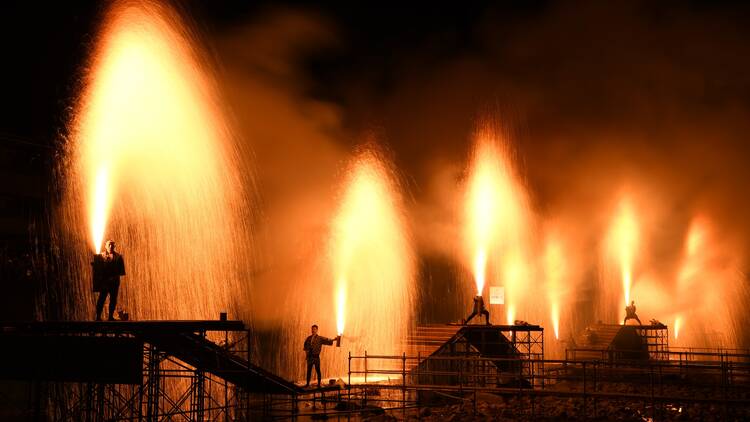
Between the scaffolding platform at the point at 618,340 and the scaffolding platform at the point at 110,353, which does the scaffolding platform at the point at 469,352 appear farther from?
the scaffolding platform at the point at 618,340

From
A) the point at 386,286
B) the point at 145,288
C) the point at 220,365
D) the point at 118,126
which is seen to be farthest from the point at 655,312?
the point at 220,365

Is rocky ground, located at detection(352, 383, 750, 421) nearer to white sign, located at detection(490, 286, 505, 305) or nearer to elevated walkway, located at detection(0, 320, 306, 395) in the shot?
elevated walkway, located at detection(0, 320, 306, 395)

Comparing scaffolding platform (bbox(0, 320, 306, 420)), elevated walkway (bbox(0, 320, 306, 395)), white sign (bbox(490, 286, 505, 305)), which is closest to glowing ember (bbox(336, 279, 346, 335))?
white sign (bbox(490, 286, 505, 305))

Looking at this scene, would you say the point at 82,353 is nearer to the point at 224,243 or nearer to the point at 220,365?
the point at 220,365

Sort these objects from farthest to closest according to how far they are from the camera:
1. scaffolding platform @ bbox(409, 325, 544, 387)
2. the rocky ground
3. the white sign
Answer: the white sign, scaffolding platform @ bbox(409, 325, 544, 387), the rocky ground

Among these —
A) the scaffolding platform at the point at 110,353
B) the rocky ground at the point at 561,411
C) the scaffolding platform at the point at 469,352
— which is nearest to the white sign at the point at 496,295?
the scaffolding platform at the point at 469,352

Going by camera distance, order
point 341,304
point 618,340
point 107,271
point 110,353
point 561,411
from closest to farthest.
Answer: point 110,353 < point 107,271 < point 561,411 < point 618,340 < point 341,304

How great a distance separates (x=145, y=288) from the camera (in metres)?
40.1

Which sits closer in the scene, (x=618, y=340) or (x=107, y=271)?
(x=107, y=271)

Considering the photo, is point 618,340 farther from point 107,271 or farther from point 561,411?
point 107,271

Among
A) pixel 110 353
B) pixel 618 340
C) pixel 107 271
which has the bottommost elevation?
pixel 618 340

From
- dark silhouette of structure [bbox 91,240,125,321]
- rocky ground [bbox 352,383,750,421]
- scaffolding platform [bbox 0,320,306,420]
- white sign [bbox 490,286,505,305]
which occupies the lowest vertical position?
rocky ground [bbox 352,383,750,421]

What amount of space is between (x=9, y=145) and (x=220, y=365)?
1142 inches

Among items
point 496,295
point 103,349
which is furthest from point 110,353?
point 496,295
